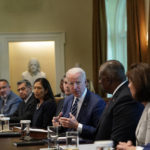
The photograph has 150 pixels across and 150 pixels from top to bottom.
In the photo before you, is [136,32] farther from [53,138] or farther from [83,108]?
[53,138]

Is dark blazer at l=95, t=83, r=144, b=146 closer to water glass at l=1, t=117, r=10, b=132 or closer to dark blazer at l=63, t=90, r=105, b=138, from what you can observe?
dark blazer at l=63, t=90, r=105, b=138

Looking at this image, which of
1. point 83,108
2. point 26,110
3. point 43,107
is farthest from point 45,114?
point 83,108

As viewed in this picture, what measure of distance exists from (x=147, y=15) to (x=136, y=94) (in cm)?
503

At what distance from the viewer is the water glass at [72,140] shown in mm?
2939

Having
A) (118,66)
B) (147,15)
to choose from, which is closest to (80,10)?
(147,15)

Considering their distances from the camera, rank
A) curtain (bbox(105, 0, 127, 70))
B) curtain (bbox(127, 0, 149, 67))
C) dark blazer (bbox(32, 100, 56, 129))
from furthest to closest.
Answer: curtain (bbox(105, 0, 127, 70)) < curtain (bbox(127, 0, 149, 67)) < dark blazer (bbox(32, 100, 56, 129))

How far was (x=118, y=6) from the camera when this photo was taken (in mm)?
9391

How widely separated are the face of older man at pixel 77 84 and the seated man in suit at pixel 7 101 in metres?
2.54

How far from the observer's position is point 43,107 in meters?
5.30

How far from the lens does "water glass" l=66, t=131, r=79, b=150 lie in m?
2.94

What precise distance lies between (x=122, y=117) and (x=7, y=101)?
12.9ft

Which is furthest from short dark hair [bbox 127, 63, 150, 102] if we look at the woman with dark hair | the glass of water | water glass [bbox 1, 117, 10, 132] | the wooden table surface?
the woman with dark hair

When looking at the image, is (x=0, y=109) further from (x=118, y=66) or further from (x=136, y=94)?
(x=136, y=94)

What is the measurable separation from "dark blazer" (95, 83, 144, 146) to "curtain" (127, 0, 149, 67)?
4290 millimetres
